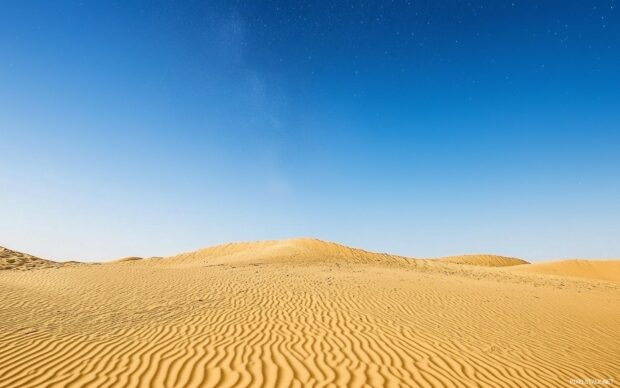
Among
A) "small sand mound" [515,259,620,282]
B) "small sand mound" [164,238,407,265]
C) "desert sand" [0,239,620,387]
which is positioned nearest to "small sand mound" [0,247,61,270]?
"small sand mound" [164,238,407,265]

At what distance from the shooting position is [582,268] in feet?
114

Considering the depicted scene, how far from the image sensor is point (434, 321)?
32.6ft

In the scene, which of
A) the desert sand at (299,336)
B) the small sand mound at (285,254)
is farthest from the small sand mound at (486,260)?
the desert sand at (299,336)

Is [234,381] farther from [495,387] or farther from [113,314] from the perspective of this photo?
[113,314]

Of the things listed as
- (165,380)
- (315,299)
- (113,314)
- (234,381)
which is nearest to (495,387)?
(234,381)

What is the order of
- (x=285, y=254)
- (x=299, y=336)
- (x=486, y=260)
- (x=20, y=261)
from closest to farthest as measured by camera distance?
(x=299, y=336) → (x=20, y=261) → (x=285, y=254) → (x=486, y=260)

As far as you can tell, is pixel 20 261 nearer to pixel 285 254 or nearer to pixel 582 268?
pixel 285 254

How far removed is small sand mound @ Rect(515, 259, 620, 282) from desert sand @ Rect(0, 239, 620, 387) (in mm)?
21404

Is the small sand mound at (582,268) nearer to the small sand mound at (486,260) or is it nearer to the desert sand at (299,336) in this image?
the small sand mound at (486,260)

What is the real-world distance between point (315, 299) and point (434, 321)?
4328 mm

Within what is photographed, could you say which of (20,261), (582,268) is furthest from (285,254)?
(582,268)

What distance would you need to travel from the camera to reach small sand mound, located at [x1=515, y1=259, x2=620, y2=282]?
108 ft

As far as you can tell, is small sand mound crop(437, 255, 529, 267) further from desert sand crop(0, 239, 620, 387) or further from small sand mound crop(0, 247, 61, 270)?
small sand mound crop(0, 247, 61, 270)

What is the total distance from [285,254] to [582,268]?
30.3 m
